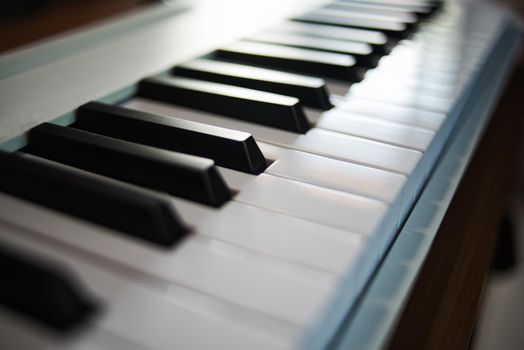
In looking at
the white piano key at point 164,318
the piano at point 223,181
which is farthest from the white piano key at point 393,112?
the white piano key at point 164,318

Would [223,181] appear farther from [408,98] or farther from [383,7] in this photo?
[383,7]

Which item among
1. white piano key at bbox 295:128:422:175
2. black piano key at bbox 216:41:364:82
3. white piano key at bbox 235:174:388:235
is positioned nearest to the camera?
white piano key at bbox 235:174:388:235

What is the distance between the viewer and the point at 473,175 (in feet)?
3.05

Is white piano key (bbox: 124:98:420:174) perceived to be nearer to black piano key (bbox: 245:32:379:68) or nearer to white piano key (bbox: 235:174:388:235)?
white piano key (bbox: 235:174:388:235)

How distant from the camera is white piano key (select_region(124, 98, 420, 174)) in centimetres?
59

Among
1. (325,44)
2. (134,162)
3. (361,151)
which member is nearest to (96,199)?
(134,162)

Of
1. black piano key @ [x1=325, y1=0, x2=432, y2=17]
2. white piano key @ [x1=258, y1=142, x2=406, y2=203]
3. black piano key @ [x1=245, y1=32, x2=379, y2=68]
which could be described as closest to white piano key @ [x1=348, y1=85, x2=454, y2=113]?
black piano key @ [x1=245, y1=32, x2=379, y2=68]

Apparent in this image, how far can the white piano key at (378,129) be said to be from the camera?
Answer: 0.64 metres

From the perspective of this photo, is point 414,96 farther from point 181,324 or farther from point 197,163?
point 181,324

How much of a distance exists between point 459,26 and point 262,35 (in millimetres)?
475

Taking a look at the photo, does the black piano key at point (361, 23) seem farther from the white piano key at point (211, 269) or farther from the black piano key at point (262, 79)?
the white piano key at point (211, 269)

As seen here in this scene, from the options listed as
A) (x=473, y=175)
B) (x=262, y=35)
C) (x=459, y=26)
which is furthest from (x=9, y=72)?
(x=459, y=26)

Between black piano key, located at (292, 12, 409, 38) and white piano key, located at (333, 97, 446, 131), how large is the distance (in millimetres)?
338

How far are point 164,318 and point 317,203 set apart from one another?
0.19m
